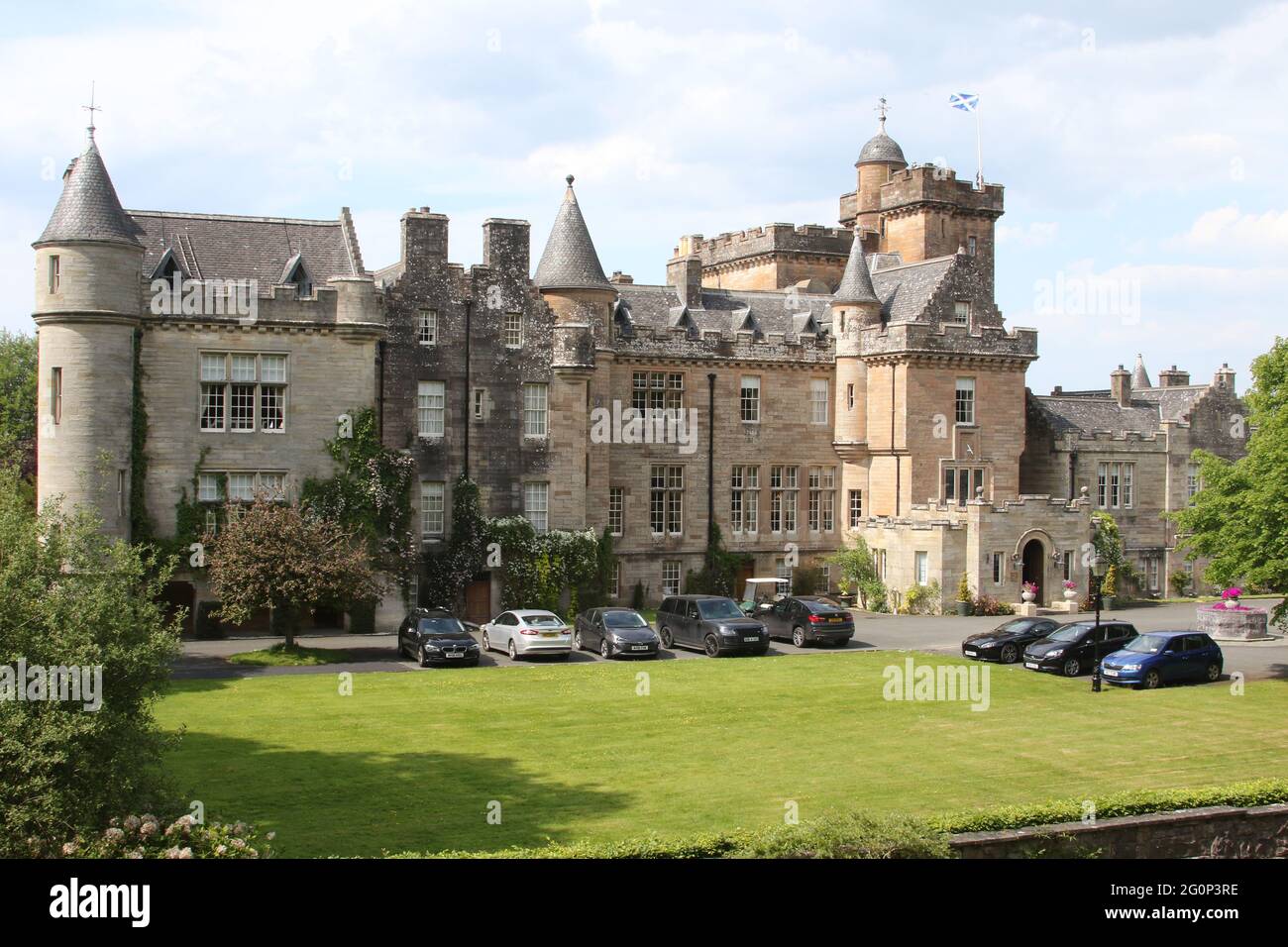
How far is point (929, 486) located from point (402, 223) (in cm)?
2182

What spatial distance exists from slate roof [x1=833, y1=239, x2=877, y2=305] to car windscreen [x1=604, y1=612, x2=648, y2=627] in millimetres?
18780

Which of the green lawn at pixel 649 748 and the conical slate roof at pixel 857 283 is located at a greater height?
the conical slate roof at pixel 857 283

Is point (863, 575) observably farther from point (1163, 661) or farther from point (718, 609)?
point (1163, 661)

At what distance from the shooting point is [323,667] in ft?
113

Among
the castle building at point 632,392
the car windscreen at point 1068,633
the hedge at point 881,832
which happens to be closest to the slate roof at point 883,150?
the castle building at point 632,392

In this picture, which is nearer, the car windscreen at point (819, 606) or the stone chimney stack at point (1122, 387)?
the car windscreen at point (819, 606)

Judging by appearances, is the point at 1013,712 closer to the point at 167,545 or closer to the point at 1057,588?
the point at 1057,588

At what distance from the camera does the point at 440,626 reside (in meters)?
36.3

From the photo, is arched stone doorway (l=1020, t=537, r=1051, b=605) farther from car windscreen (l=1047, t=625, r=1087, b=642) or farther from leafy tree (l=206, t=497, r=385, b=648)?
leafy tree (l=206, t=497, r=385, b=648)

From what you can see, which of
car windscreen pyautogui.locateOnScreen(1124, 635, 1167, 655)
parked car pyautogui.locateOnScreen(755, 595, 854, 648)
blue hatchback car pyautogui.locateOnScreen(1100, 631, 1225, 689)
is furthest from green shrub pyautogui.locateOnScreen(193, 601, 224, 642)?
car windscreen pyautogui.locateOnScreen(1124, 635, 1167, 655)

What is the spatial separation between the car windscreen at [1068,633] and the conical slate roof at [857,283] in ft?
61.4

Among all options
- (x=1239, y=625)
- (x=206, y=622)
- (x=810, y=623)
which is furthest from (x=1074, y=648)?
(x=206, y=622)

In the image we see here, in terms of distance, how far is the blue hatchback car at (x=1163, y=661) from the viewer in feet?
109

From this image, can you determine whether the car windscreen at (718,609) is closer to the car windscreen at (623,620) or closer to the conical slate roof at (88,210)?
the car windscreen at (623,620)
